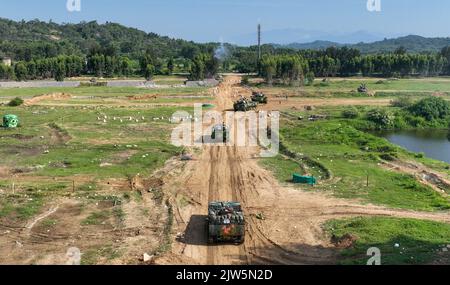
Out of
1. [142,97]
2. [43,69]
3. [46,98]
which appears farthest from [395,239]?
[43,69]

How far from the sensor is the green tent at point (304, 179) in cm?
2458

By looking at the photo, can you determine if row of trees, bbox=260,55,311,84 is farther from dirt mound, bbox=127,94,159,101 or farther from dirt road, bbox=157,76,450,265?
dirt road, bbox=157,76,450,265

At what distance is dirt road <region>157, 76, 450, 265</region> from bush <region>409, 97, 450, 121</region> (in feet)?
94.9

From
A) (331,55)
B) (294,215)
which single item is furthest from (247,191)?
(331,55)

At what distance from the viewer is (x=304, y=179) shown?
81.1ft

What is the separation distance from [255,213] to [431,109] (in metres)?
38.3

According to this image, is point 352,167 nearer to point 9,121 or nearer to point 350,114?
point 350,114

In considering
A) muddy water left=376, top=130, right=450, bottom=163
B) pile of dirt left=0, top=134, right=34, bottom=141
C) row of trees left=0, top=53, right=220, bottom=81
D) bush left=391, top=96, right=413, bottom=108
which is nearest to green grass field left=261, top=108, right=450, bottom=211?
muddy water left=376, top=130, right=450, bottom=163

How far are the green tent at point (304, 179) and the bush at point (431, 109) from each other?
1240 inches

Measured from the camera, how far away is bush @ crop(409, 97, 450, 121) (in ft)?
169

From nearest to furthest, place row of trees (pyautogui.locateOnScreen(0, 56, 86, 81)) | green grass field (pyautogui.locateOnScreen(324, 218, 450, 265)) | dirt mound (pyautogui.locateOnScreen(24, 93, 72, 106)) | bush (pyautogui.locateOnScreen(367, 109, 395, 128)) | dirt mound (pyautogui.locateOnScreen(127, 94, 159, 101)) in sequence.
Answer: green grass field (pyautogui.locateOnScreen(324, 218, 450, 265)) → bush (pyautogui.locateOnScreen(367, 109, 395, 128)) → dirt mound (pyautogui.locateOnScreen(24, 93, 72, 106)) → dirt mound (pyautogui.locateOnScreen(127, 94, 159, 101)) → row of trees (pyautogui.locateOnScreen(0, 56, 86, 81))

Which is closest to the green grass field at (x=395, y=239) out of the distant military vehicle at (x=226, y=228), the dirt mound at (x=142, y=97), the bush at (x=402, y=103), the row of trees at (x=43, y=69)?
the distant military vehicle at (x=226, y=228)

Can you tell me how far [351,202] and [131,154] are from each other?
1465 centimetres

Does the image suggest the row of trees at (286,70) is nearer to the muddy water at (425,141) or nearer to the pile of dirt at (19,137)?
the muddy water at (425,141)
